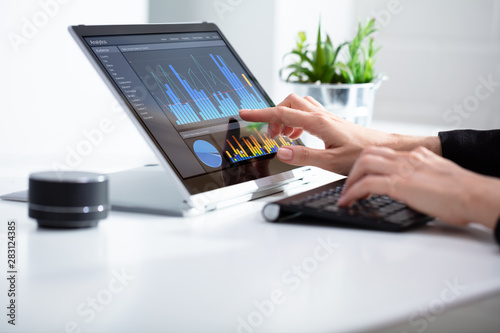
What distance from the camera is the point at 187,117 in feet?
3.37

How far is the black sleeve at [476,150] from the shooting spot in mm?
1069

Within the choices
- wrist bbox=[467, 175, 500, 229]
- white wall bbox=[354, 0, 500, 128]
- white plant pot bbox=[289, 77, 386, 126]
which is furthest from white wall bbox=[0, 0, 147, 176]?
white wall bbox=[354, 0, 500, 128]

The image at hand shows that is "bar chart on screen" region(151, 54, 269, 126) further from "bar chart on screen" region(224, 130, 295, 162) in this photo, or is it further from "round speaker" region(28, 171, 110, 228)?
"round speaker" region(28, 171, 110, 228)

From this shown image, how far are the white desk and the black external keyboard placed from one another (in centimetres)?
2

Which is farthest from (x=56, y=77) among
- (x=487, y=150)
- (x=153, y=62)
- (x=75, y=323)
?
(x=75, y=323)

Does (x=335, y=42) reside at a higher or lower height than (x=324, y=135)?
higher

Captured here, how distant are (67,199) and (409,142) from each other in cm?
64

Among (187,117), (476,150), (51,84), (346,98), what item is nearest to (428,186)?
(476,150)

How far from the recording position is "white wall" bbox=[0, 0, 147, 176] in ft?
6.40

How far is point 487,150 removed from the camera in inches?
42.1

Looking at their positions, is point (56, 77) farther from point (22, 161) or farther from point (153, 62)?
point (153, 62)

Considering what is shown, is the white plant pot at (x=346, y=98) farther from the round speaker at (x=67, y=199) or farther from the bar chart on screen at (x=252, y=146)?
the round speaker at (x=67, y=199)

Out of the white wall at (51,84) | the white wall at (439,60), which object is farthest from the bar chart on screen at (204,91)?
the white wall at (439,60)

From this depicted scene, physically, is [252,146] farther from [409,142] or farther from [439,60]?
[439,60]
